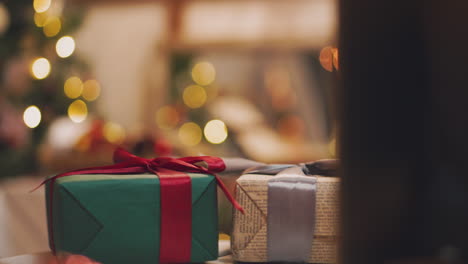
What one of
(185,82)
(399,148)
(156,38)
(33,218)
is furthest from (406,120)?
(156,38)

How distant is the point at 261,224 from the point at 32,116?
2586 millimetres

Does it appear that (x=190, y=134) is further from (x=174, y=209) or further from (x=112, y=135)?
(x=174, y=209)

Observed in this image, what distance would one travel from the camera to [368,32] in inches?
10.9

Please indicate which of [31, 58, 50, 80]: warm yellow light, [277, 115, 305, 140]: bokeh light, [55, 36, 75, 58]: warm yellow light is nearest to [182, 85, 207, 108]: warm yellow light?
[277, 115, 305, 140]: bokeh light

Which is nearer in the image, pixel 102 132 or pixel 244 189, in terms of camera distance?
pixel 244 189

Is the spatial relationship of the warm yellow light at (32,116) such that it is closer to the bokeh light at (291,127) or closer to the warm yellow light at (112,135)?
the warm yellow light at (112,135)

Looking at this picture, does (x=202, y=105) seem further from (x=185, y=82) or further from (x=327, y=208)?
(x=327, y=208)

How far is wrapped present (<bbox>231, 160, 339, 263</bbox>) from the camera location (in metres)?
0.53

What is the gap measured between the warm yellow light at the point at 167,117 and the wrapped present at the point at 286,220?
344cm

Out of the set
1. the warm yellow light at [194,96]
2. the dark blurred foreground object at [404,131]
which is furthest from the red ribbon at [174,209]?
the warm yellow light at [194,96]

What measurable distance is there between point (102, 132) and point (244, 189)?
78.4 inches

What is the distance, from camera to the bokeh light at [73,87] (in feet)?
9.94

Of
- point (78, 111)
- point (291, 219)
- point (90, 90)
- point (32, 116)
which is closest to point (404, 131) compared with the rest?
point (291, 219)

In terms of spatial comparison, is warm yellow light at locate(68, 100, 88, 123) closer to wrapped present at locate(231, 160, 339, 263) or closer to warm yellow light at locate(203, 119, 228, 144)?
warm yellow light at locate(203, 119, 228, 144)
